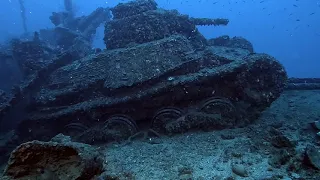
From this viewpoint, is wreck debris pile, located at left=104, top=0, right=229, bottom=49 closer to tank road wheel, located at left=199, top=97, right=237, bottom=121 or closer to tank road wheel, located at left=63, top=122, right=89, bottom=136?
tank road wheel, located at left=63, top=122, right=89, bottom=136

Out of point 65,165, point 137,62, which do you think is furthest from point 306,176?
point 137,62

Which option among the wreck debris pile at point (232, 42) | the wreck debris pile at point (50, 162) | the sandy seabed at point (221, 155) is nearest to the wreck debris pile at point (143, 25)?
the wreck debris pile at point (232, 42)

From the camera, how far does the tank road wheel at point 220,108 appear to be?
5992 millimetres

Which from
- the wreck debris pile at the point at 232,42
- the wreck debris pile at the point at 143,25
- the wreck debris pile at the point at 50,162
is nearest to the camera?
the wreck debris pile at the point at 50,162

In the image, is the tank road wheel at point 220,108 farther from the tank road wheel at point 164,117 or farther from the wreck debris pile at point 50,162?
the wreck debris pile at point 50,162

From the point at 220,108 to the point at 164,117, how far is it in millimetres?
1373

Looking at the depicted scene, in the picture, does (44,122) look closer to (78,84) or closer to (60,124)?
(60,124)

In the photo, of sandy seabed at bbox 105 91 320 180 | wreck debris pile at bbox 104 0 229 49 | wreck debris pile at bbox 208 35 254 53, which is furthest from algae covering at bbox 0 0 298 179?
wreck debris pile at bbox 208 35 254 53

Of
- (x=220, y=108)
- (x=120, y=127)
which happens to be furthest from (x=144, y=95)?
(x=220, y=108)

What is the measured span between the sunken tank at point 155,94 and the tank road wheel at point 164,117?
0.02m

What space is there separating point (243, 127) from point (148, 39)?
4.31 m

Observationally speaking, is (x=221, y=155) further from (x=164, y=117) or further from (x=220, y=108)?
(x=164, y=117)

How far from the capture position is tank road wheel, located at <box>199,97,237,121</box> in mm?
5992

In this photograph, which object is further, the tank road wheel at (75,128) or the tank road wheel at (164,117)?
the tank road wheel at (75,128)
